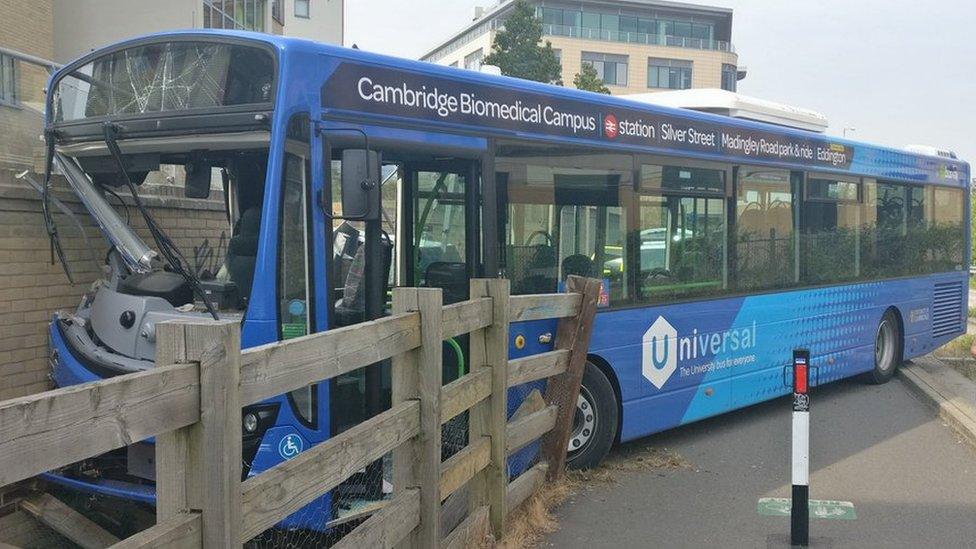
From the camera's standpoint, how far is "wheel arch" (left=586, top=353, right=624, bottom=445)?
7281 millimetres

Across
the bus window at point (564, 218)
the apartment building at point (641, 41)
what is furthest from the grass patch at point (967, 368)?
the apartment building at point (641, 41)

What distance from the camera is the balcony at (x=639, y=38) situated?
6894 centimetres

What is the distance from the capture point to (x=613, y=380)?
7.45 metres

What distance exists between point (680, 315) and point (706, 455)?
1.22 metres

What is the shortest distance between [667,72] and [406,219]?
6871cm

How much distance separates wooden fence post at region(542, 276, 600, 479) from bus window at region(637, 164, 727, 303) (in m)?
1.15

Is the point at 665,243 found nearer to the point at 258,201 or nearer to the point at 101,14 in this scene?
the point at 258,201

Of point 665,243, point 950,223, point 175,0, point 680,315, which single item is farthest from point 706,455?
point 175,0

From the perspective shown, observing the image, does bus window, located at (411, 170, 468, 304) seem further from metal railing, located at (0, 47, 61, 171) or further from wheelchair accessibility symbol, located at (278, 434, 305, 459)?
metal railing, located at (0, 47, 61, 171)

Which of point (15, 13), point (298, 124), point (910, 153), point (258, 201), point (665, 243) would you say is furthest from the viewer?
point (15, 13)

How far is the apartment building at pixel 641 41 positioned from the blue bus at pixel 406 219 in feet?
200

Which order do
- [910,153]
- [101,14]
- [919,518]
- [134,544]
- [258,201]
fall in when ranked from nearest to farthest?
[134,544] < [258,201] < [919,518] < [910,153] < [101,14]

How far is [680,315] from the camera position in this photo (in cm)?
810


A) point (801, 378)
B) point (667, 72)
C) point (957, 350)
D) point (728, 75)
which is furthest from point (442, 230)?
point (728, 75)
